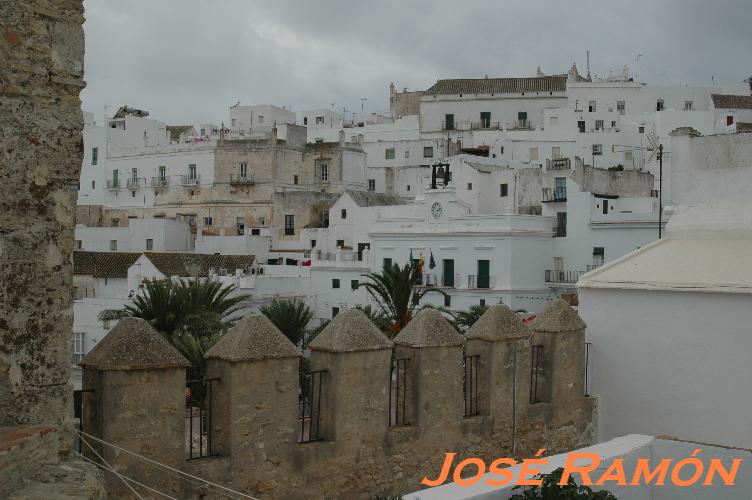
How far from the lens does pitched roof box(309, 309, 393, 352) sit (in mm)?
6457

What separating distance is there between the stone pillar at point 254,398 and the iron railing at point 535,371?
121 inches

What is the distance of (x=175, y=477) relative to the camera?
5.52 meters

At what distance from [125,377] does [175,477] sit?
2.50 ft

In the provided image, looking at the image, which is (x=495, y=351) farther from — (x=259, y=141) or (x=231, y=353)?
(x=259, y=141)

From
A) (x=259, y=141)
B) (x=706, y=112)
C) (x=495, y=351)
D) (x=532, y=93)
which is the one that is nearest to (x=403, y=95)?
(x=532, y=93)

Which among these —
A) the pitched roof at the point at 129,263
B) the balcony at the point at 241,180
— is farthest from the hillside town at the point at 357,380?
the balcony at the point at 241,180

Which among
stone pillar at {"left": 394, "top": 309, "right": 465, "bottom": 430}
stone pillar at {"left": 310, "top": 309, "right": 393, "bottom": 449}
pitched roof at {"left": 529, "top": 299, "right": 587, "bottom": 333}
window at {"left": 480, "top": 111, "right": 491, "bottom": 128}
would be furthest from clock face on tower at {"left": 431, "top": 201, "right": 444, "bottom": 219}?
stone pillar at {"left": 310, "top": 309, "right": 393, "bottom": 449}

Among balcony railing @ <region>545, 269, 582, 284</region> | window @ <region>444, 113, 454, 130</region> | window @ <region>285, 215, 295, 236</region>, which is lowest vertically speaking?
balcony railing @ <region>545, 269, 582, 284</region>

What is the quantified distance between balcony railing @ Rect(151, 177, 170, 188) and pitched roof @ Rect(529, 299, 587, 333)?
4374cm

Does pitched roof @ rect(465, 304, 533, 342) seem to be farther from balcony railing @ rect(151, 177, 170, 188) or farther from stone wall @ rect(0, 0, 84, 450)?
balcony railing @ rect(151, 177, 170, 188)

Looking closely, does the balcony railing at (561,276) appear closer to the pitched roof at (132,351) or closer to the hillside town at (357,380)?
the hillside town at (357,380)

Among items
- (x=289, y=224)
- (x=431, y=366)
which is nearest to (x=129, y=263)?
(x=289, y=224)

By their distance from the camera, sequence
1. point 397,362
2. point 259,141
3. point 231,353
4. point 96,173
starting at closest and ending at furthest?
point 231,353 < point 397,362 < point 259,141 < point 96,173

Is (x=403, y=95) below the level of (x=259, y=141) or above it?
above
